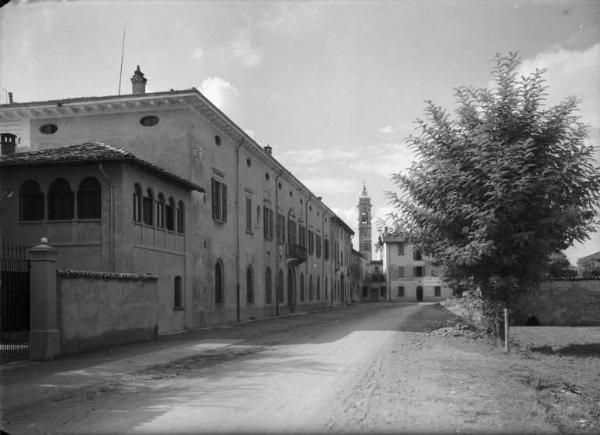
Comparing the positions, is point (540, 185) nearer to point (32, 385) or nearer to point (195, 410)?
point (195, 410)

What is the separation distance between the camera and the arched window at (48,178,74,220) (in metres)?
18.8

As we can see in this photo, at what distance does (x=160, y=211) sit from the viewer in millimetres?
21062

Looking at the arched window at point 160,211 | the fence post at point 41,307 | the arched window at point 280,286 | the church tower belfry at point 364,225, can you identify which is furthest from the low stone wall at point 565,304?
the church tower belfry at point 364,225

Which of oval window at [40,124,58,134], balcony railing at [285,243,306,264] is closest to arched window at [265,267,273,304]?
balcony railing at [285,243,306,264]

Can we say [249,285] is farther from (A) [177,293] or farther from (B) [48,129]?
(B) [48,129]

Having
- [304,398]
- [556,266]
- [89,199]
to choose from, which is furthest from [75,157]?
[556,266]

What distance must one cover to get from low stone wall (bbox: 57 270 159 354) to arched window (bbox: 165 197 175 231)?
13.7ft

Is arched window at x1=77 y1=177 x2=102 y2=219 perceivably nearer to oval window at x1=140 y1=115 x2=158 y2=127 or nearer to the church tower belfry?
oval window at x1=140 y1=115 x2=158 y2=127

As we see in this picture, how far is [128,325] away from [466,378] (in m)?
9.93

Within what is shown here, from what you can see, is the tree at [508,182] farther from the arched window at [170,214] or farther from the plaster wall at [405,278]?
the plaster wall at [405,278]

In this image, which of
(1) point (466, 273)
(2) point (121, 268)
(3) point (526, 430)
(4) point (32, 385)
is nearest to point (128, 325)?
(2) point (121, 268)

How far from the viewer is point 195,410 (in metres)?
7.04

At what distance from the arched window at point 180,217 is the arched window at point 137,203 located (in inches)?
115

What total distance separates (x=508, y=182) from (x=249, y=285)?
1990 cm
